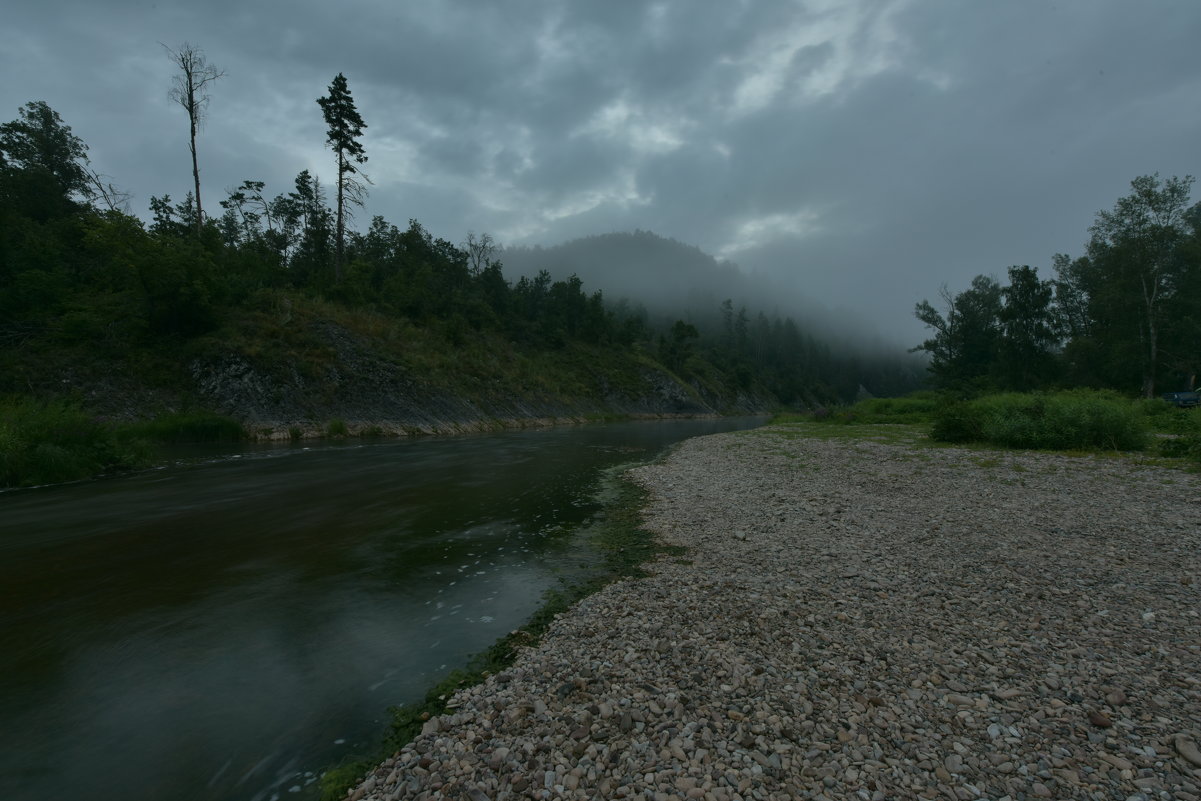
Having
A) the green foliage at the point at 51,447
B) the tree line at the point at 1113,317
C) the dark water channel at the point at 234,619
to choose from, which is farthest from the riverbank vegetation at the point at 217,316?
the tree line at the point at 1113,317

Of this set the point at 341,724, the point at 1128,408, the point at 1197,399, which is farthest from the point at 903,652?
the point at 1197,399

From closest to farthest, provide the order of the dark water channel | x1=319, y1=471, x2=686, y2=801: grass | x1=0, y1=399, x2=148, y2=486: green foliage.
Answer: x1=319, y1=471, x2=686, y2=801: grass → the dark water channel → x1=0, y1=399, x2=148, y2=486: green foliage

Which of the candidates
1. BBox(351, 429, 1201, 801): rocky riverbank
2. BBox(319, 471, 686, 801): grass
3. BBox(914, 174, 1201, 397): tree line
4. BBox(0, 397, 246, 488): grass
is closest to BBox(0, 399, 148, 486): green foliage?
BBox(0, 397, 246, 488): grass

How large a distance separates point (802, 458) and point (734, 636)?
19449 mm

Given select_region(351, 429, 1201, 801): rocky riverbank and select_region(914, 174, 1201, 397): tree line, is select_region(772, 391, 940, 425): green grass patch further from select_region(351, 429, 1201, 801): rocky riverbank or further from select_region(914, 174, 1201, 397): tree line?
select_region(351, 429, 1201, 801): rocky riverbank

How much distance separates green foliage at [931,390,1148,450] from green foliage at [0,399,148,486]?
40124 mm

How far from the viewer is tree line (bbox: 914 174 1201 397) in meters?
49.2

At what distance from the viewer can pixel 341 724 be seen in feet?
18.8

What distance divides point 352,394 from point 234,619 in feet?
131

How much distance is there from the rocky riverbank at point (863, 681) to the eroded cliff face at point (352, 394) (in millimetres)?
38414

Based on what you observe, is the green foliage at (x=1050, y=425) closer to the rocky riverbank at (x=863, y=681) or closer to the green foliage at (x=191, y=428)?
the rocky riverbank at (x=863, y=681)

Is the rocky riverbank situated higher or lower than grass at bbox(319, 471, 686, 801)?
higher

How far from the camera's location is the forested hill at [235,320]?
3703cm

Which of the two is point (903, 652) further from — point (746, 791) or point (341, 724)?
point (341, 724)
